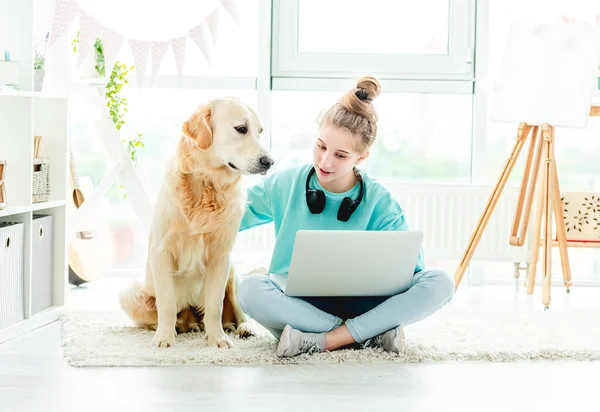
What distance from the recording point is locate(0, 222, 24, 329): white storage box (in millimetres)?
2592

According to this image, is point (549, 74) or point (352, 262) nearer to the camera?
point (352, 262)

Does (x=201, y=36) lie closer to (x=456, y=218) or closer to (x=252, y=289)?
(x=252, y=289)

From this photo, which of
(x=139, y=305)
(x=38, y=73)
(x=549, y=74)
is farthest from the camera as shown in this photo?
(x=549, y=74)

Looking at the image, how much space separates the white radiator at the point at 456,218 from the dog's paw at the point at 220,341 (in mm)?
1656

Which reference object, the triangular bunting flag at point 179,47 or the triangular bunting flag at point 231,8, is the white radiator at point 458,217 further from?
the triangular bunting flag at point 179,47

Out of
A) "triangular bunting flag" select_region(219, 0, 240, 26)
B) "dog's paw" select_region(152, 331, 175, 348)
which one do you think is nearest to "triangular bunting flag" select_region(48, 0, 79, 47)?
"triangular bunting flag" select_region(219, 0, 240, 26)

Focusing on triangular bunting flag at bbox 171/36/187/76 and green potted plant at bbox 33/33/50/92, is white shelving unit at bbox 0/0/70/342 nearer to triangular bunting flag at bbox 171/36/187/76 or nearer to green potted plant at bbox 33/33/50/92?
green potted plant at bbox 33/33/50/92

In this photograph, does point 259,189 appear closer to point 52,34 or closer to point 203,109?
point 203,109

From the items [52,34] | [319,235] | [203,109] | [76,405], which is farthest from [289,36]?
[76,405]

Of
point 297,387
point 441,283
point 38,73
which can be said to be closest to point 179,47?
point 38,73

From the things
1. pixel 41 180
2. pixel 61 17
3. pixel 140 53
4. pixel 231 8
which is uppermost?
pixel 231 8

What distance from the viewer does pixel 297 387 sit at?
203 cm

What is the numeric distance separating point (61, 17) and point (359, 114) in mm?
1210

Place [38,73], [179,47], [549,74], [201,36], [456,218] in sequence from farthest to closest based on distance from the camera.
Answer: [456,218] < [549,74] < [201,36] < [179,47] < [38,73]
